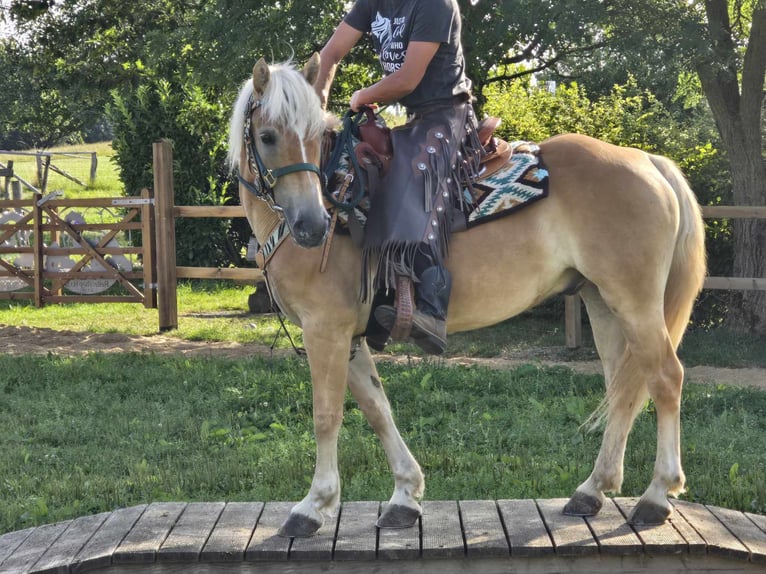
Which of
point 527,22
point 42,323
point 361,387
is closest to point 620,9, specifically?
point 527,22

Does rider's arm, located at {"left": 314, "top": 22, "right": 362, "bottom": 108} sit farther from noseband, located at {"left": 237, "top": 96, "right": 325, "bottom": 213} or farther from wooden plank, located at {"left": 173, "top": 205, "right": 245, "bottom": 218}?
wooden plank, located at {"left": 173, "top": 205, "right": 245, "bottom": 218}

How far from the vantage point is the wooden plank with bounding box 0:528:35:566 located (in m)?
3.97

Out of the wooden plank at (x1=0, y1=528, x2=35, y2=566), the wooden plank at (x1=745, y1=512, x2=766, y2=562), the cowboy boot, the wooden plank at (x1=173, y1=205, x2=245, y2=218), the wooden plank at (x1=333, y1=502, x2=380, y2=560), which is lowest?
the wooden plank at (x1=0, y1=528, x2=35, y2=566)

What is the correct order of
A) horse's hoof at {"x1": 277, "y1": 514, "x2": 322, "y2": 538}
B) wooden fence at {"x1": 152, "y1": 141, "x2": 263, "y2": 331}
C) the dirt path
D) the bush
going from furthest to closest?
1. the bush
2. wooden fence at {"x1": 152, "y1": 141, "x2": 263, "y2": 331}
3. the dirt path
4. horse's hoof at {"x1": 277, "y1": 514, "x2": 322, "y2": 538}

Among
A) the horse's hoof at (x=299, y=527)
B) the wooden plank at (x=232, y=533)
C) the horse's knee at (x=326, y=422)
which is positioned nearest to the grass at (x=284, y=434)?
the wooden plank at (x=232, y=533)

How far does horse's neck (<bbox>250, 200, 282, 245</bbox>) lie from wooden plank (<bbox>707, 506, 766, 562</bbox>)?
7.95ft

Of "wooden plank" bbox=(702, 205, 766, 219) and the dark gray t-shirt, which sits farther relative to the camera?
"wooden plank" bbox=(702, 205, 766, 219)

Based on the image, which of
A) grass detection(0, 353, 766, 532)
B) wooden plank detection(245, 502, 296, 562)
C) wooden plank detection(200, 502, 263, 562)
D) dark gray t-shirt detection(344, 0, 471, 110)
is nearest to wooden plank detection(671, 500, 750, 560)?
grass detection(0, 353, 766, 532)

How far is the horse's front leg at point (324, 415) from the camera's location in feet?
12.3

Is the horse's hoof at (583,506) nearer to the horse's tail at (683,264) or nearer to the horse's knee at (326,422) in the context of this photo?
the horse's tail at (683,264)

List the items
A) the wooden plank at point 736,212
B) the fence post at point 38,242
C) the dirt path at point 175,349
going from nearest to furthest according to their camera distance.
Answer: the dirt path at point 175,349
the wooden plank at point 736,212
the fence post at point 38,242

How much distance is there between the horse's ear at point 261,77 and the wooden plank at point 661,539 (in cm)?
246

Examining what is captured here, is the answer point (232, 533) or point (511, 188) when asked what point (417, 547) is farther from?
point (511, 188)

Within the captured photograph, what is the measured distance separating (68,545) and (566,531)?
7.25ft
